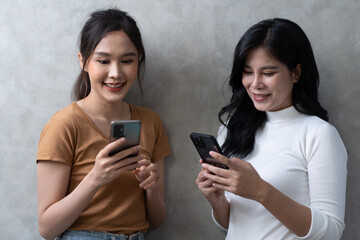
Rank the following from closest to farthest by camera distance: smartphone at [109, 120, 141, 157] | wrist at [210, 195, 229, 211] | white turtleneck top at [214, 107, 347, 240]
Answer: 1. smartphone at [109, 120, 141, 157]
2. white turtleneck top at [214, 107, 347, 240]
3. wrist at [210, 195, 229, 211]

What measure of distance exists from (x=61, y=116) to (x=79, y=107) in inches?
3.3

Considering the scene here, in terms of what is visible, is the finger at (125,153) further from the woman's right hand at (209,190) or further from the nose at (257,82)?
the nose at (257,82)

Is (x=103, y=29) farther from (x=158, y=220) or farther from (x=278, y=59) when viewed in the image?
(x=158, y=220)

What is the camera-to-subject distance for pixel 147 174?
4.95ft

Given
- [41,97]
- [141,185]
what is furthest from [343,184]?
[41,97]

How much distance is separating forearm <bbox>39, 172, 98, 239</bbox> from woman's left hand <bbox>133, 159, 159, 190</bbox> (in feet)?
0.60

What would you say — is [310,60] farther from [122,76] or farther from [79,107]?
[79,107]

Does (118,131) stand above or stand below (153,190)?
above

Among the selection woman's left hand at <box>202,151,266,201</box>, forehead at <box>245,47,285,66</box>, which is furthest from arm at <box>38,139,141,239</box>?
forehead at <box>245,47,285,66</box>

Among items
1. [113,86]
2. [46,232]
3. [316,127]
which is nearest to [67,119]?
[113,86]

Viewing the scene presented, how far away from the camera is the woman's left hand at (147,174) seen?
1461 millimetres

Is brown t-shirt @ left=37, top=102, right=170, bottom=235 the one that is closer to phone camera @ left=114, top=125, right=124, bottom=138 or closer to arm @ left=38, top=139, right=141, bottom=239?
arm @ left=38, top=139, right=141, bottom=239

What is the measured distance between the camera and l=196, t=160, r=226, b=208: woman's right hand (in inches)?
58.7

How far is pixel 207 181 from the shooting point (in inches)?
58.7
